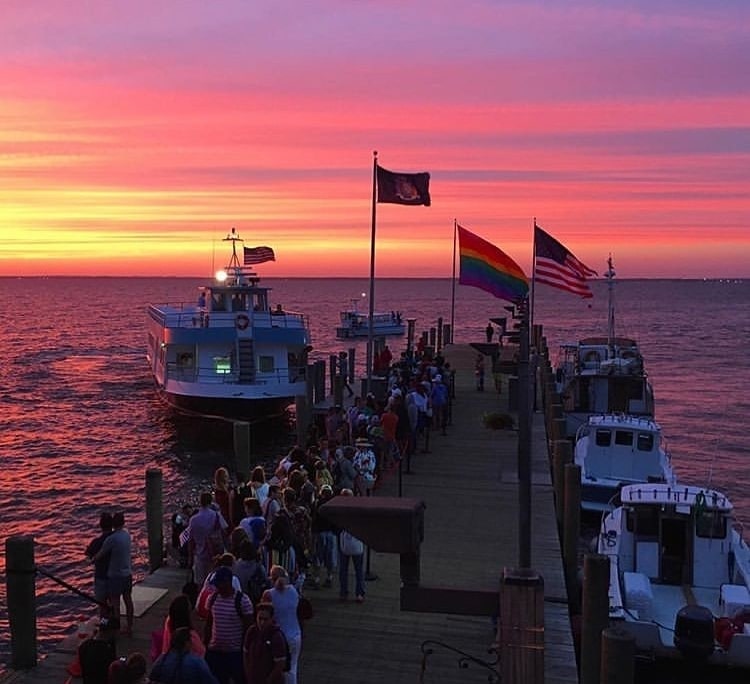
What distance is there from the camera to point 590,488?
2241 centimetres

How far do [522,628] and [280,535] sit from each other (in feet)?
14.0

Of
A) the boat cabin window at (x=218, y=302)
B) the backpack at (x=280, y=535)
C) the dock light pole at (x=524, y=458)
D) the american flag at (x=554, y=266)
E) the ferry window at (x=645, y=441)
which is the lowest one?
the ferry window at (x=645, y=441)

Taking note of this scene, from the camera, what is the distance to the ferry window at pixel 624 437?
23.1 meters

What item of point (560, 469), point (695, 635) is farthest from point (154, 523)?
point (560, 469)

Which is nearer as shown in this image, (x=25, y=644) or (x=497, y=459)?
(x=25, y=644)

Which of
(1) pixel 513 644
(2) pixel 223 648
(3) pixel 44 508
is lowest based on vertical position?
(3) pixel 44 508

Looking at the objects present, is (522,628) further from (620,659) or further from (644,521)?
(644,521)

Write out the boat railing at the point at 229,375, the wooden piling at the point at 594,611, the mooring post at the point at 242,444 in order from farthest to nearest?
the boat railing at the point at 229,375, the mooring post at the point at 242,444, the wooden piling at the point at 594,611

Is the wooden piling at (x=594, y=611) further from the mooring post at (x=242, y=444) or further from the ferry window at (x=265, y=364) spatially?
the ferry window at (x=265, y=364)

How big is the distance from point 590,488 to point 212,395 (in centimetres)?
1660

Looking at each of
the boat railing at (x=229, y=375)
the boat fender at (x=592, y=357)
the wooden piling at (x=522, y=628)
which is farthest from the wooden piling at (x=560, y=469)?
the boat fender at (x=592, y=357)

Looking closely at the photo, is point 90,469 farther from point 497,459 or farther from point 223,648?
point 223,648

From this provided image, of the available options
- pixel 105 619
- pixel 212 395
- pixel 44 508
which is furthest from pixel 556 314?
pixel 105 619

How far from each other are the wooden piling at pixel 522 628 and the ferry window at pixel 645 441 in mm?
17274
